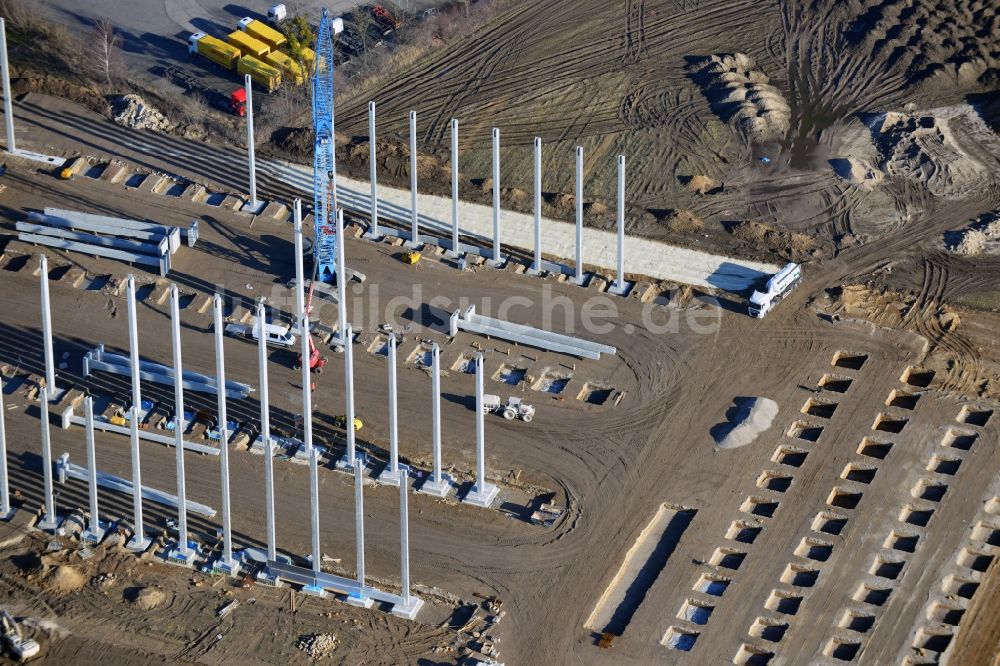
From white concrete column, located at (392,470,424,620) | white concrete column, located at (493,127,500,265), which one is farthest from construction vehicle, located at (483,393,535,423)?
white concrete column, located at (493,127,500,265)

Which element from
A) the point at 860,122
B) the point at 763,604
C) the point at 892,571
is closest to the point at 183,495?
the point at 763,604

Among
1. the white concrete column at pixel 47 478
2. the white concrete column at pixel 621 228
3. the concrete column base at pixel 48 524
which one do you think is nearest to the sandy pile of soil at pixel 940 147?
the white concrete column at pixel 621 228

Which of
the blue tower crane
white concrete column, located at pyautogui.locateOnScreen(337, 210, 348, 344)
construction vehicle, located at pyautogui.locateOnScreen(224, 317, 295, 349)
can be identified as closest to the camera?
white concrete column, located at pyautogui.locateOnScreen(337, 210, 348, 344)

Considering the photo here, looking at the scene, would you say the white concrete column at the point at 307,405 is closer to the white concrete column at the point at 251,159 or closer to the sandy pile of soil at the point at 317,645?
the sandy pile of soil at the point at 317,645

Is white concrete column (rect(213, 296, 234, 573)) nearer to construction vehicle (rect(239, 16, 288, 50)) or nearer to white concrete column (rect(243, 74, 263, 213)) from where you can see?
white concrete column (rect(243, 74, 263, 213))

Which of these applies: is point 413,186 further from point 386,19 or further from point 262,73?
point 386,19

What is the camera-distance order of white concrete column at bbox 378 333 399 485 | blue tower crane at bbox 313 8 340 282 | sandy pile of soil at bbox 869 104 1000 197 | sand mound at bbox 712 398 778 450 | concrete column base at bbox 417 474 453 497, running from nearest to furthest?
white concrete column at bbox 378 333 399 485, concrete column base at bbox 417 474 453 497, sand mound at bbox 712 398 778 450, blue tower crane at bbox 313 8 340 282, sandy pile of soil at bbox 869 104 1000 197
